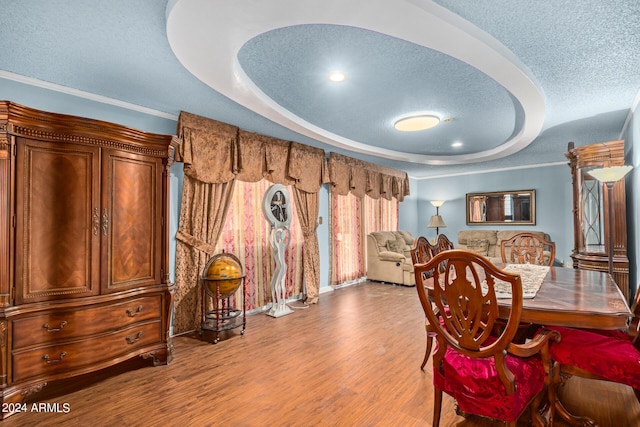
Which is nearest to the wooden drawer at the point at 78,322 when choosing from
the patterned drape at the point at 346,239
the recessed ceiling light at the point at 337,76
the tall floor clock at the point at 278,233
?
the tall floor clock at the point at 278,233

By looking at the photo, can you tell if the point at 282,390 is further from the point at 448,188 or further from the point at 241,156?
the point at 448,188

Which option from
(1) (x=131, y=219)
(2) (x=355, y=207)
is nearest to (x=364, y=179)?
(2) (x=355, y=207)

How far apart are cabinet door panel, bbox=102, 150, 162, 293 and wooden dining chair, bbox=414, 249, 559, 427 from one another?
7.33 feet

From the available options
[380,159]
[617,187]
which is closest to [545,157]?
[617,187]

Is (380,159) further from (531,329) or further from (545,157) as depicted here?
(531,329)

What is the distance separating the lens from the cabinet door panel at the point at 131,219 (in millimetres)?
2449

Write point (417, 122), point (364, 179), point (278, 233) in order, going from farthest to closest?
point (364, 179) → point (278, 233) → point (417, 122)

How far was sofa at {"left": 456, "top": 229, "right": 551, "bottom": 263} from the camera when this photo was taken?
671 centimetres

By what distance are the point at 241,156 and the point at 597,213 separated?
4540mm

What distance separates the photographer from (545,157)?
231 inches

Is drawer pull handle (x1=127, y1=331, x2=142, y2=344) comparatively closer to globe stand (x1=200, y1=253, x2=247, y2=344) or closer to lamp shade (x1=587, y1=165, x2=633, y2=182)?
globe stand (x1=200, y1=253, x2=247, y2=344)

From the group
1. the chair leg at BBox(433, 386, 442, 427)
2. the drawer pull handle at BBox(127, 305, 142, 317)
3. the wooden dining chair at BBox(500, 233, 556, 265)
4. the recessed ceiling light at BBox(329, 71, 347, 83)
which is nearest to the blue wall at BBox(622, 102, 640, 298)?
the wooden dining chair at BBox(500, 233, 556, 265)

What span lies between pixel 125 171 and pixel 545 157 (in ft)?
22.1

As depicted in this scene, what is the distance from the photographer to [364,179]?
615 cm
